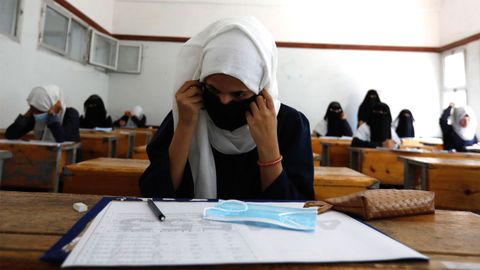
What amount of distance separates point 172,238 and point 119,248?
2.8 inches

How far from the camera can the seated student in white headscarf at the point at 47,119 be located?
3.01 metres

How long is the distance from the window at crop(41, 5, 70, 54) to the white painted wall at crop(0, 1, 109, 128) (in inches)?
5.3

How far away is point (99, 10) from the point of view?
6031 millimetres

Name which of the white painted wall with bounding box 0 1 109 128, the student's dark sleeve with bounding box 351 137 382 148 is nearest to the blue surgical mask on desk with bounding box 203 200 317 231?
the student's dark sleeve with bounding box 351 137 382 148

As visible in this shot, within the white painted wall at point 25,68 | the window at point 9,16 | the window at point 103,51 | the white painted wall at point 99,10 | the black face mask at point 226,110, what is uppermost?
the white painted wall at point 99,10

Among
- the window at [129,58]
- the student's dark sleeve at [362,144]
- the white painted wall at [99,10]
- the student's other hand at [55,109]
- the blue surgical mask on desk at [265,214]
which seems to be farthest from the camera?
the window at [129,58]

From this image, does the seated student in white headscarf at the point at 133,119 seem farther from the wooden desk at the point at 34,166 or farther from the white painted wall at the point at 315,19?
the wooden desk at the point at 34,166

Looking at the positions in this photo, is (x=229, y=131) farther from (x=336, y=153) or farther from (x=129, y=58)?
(x=129, y=58)

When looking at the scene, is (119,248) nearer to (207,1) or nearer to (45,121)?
(45,121)

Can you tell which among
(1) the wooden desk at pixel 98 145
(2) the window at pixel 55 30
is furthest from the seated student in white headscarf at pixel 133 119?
(1) the wooden desk at pixel 98 145

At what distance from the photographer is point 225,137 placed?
978mm

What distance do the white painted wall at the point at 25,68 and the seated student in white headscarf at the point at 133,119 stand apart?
57.5 inches

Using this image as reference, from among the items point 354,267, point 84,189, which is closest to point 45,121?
point 84,189

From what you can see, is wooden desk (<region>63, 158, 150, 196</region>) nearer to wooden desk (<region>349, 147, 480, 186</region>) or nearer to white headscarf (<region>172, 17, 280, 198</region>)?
white headscarf (<region>172, 17, 280, 198</region>)
